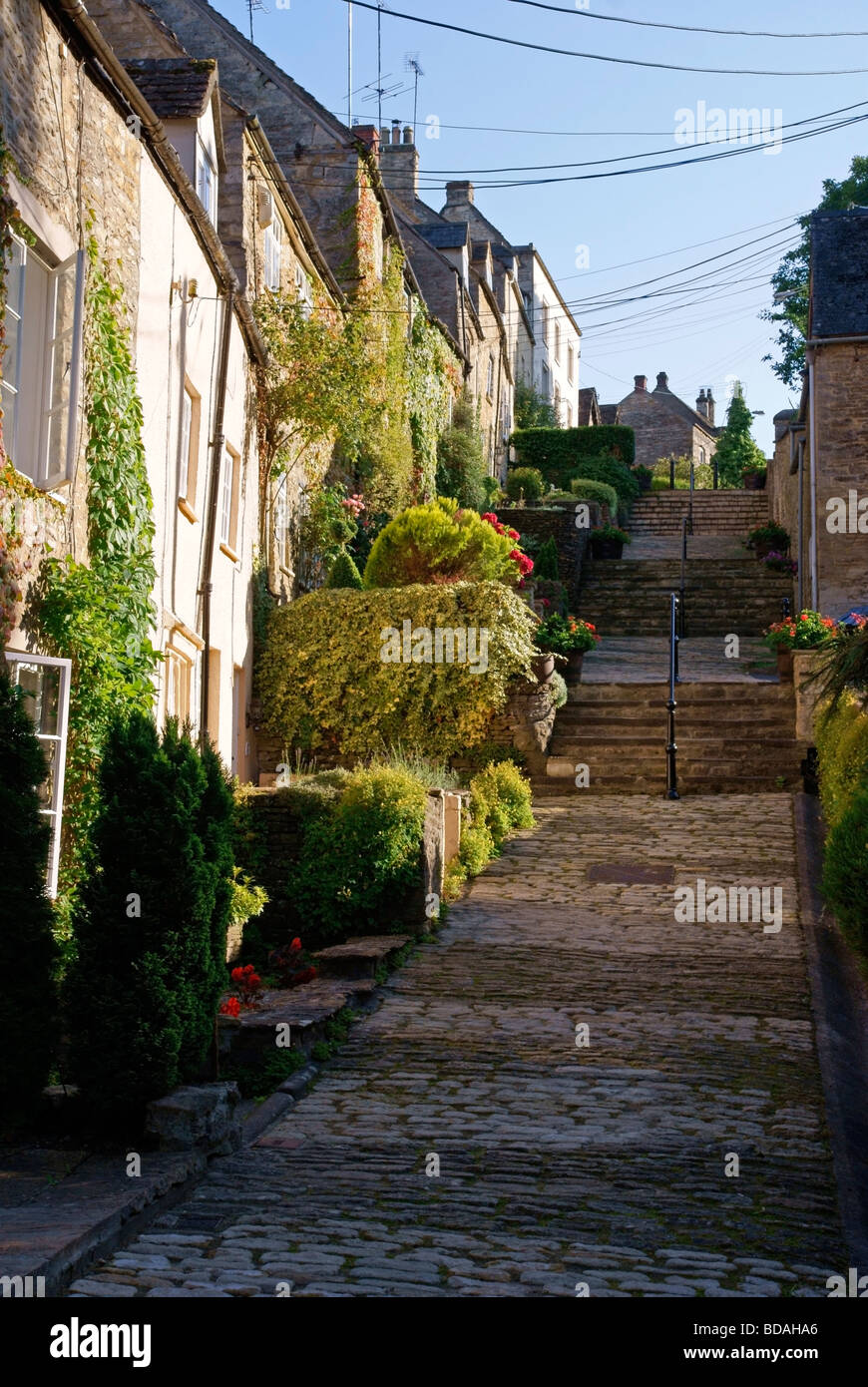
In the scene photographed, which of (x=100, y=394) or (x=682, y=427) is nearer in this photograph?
(x=100, y=394)

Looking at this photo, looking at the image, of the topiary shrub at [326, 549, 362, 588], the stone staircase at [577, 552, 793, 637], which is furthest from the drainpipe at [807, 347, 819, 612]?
the topiary shrub at [326, 549, 362, 588]

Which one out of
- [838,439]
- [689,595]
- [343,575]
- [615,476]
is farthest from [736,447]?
[343,575]

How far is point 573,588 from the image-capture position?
25.5 m

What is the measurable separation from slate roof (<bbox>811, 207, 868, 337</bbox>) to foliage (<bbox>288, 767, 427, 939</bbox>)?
46.6 feet

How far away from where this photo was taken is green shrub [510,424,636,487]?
1527 inches

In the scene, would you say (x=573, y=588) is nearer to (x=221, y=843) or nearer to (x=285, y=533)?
(x=285, y=533)

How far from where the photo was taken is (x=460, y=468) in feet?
91.7

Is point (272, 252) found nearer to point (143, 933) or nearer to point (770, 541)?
point (143, 933)

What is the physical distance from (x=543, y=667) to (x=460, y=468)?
11897mm

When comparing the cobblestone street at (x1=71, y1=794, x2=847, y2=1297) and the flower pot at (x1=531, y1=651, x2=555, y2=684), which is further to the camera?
the flower pot at (x1=531, y1=651, x2=555, y2=684)

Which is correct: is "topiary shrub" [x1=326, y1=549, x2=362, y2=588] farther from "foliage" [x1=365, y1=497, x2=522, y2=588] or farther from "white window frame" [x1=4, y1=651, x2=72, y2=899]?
"white window frame" [x1=4, y1=651, x2=72, y2=899]
